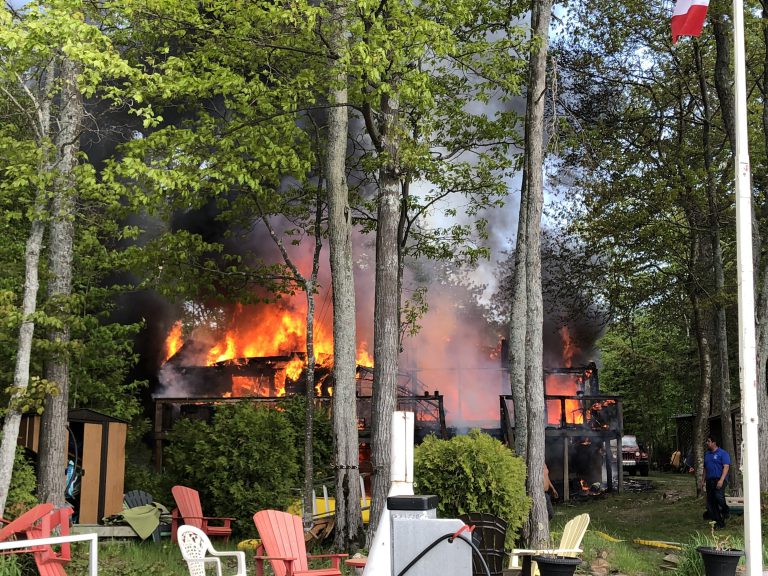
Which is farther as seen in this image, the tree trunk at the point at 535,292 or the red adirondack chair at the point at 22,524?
the tree trunk at the point at 535,292

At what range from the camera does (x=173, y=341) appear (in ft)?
108

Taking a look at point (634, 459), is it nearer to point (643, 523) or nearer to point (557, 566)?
point (643, 523)

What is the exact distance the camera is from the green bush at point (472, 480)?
10414 millimetres

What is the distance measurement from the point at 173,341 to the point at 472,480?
80.2 ft

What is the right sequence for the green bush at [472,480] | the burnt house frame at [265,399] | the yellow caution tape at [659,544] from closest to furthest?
1. the green bush at [472,480]
2. the yellow caution tape at [659,544]
3. the burnt house frame at [265,399]

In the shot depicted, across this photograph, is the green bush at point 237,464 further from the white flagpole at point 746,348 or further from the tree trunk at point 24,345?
the white flagpole at point 746,348

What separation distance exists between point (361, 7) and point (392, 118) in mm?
1719

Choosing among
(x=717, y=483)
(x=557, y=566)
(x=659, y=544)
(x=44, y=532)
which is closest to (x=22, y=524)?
(x=44, y=532)

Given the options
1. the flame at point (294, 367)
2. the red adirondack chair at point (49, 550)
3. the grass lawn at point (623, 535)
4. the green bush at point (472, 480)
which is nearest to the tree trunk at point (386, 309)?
the green bush at point (472, 480)

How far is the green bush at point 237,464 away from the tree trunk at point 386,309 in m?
4.36

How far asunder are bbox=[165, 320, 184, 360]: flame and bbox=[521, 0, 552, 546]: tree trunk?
22.7m

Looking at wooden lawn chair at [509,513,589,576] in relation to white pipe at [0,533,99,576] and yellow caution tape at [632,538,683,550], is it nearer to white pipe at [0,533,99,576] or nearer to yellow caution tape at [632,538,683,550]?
white pipe at [0,533,99,576]

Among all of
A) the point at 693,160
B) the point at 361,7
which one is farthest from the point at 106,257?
the point at 693,160

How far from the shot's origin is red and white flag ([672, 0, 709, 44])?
24.1ft
